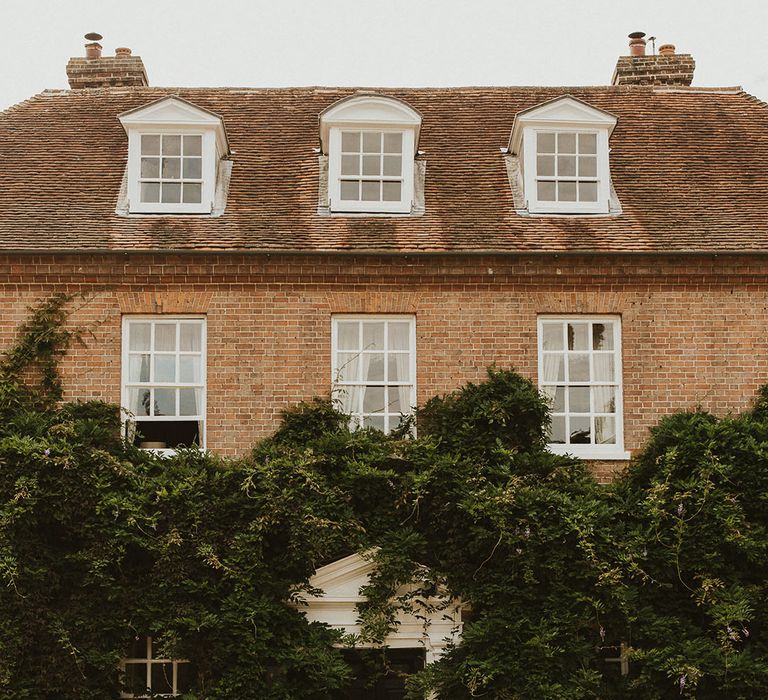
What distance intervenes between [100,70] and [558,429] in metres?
10.4

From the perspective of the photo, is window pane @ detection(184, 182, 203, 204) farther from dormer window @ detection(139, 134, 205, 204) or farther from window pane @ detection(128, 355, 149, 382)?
window pane @ detection(128, 355, 149, 382)

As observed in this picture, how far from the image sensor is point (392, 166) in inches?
610

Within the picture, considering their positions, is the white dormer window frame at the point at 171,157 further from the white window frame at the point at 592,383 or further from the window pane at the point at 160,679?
the window pane at the point at 160,679

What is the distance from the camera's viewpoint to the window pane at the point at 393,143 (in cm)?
1552

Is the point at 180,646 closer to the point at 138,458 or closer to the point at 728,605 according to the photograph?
the point at 138,458

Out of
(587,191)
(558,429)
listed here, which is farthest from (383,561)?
(587,191)

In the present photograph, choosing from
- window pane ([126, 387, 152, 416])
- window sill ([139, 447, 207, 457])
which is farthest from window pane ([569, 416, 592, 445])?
window pane ([126, 387, 152, 416])

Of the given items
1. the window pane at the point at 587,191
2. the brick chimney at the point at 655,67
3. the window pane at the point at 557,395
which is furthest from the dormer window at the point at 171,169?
the brick chimney at the point at 655,67

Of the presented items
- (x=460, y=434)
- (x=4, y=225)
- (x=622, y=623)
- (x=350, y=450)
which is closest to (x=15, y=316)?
(x=4, y=225)

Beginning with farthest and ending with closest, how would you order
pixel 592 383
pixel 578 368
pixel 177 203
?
pixel 177 203 → pixel 578 368 → pixel 592 383

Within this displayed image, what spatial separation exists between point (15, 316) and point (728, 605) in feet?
32.2

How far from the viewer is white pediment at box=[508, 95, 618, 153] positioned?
15.4 metres

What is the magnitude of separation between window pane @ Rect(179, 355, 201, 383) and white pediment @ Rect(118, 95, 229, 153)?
348 centimetres

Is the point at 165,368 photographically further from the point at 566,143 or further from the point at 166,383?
the point at 566,143
